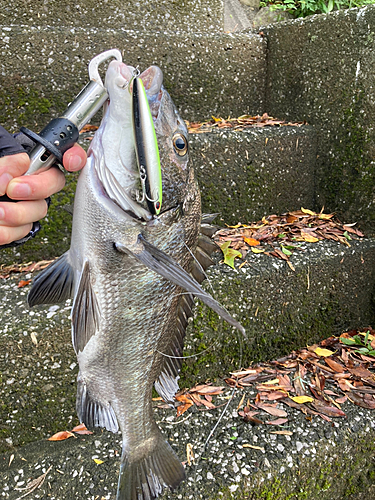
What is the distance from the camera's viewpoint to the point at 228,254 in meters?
2.25

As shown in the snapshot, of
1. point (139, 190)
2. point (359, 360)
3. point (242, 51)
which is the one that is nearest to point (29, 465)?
point (139, 190)

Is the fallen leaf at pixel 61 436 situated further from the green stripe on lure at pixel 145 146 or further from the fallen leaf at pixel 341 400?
the green stripe on lure at pixel 145 146

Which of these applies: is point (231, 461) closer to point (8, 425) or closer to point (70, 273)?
point (8, 425)

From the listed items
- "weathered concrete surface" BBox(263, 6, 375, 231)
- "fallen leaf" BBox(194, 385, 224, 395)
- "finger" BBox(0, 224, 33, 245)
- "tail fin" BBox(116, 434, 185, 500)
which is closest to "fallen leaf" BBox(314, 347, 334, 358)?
"fallen leaf" BBox(194, 385, 224, 395)

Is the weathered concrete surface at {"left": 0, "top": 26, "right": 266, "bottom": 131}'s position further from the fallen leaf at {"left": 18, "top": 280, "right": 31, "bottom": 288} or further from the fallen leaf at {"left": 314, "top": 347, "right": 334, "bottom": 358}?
the fallen leaf at {"left": 314, "top": 347, "right": 334, "bottom": 358}

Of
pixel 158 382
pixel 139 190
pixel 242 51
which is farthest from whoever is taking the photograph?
pixel 242 51

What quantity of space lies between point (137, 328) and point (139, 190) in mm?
323

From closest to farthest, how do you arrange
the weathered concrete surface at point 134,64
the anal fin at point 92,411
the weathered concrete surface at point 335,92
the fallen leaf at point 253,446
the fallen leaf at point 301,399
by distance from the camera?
the anal fin at point 92,411 < the fallen leaf at point 253,446 < the fallen leaf at point 301,399 < the weathered concrete surface at point 134,64 < the weathered concrete surface at point 335,92

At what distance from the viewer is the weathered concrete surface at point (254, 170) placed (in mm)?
2420

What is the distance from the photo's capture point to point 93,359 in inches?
36.1

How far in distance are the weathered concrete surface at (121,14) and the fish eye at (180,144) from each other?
228 centimetres

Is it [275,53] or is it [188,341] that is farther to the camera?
[275,53]

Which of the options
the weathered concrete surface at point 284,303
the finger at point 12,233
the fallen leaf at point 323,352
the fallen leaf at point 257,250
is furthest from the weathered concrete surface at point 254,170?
the finger at point 12,233

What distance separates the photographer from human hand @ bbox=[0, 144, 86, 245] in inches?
28.2
